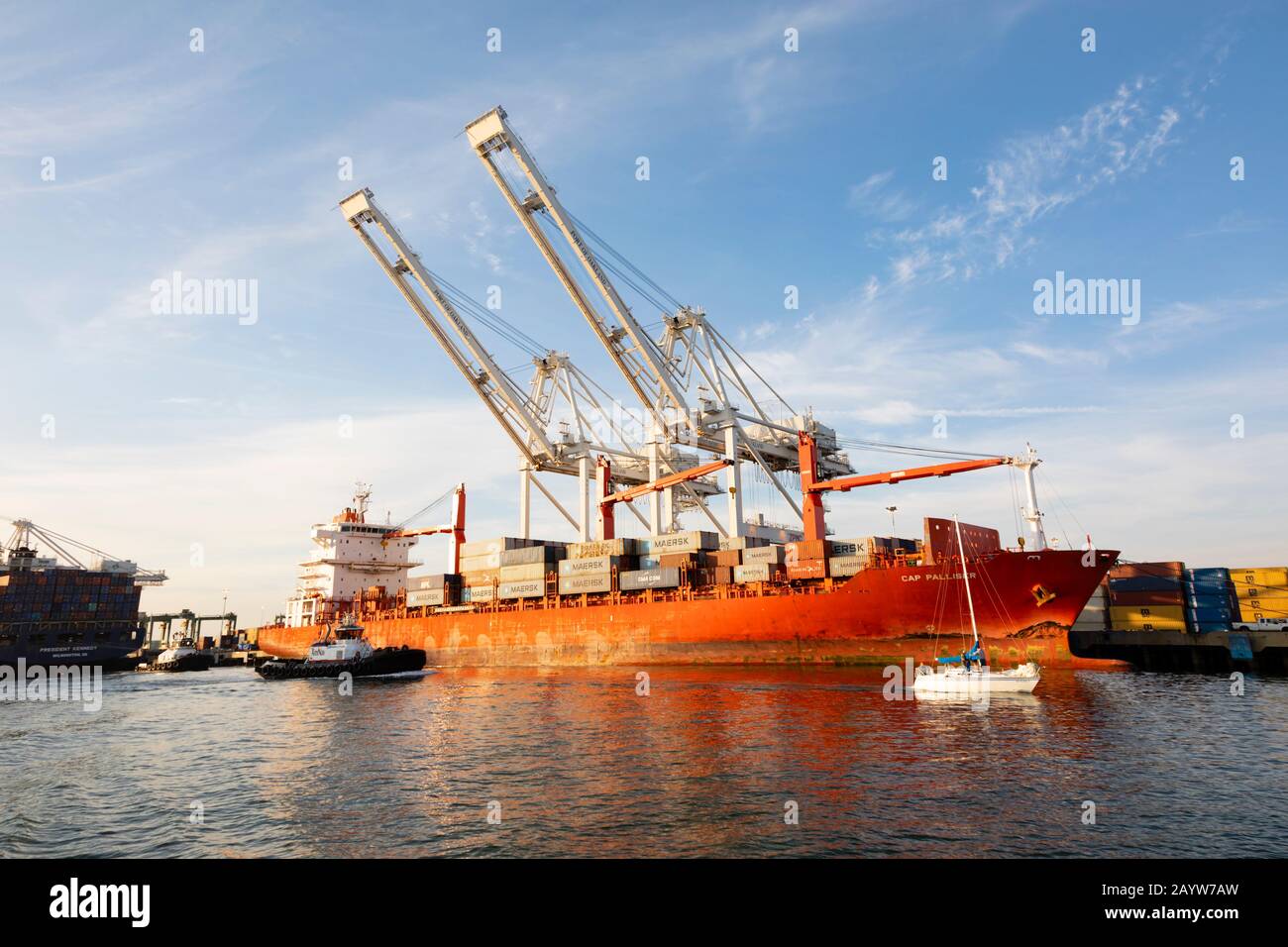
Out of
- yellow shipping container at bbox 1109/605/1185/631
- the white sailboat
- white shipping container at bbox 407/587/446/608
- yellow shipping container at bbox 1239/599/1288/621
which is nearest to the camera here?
the white sailboat

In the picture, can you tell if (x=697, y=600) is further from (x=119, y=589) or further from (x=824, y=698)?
(x=119, y=589)

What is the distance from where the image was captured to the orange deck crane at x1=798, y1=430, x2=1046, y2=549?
38.5 meters

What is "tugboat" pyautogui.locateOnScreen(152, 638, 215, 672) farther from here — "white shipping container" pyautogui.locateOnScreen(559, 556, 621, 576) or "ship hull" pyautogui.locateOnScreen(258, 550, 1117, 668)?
"white shipping container" pyautogui.locateOnScreen(559, 556, 621, 576)

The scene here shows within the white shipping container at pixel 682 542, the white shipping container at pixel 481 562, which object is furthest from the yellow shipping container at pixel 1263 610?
the white shipping container at pixel 481 562

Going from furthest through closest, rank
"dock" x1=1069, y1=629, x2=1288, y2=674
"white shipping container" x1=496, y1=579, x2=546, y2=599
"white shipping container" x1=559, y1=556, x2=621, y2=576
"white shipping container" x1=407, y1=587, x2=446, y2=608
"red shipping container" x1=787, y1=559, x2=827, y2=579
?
"white shipping container" x1=407, y1=587, x2=446, y2=608 → "white shipping container" x1=496, y1=579, x2=546, y2=599 → "white shipping container" x1=559, y1=556, x2=621, y2=576 → "red shipping container" x1=787, y1=559, x2=827, y2=579 → "dock" x1=1069, y1=629, x2=1288, y2=674

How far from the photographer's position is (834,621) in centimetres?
3888

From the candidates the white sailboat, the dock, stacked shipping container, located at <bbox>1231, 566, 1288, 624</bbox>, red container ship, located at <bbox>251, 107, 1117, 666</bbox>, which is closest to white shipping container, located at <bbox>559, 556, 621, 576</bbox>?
red container ship, located at <bbox>251, 107, 1117, 666</bbox>

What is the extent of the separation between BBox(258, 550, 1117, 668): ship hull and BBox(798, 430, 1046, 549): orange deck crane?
3.24 metres

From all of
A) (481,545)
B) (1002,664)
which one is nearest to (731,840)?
(1002,664)

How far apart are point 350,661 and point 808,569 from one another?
31.4 m

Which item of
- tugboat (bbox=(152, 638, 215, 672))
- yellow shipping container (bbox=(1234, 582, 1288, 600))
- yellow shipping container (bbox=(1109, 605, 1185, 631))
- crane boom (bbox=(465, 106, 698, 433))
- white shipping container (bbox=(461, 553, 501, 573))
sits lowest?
tugboat (bbox=(152, 638, 215, 672))

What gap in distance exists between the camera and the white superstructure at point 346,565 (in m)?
75.1

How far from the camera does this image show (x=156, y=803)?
52.9 ft
